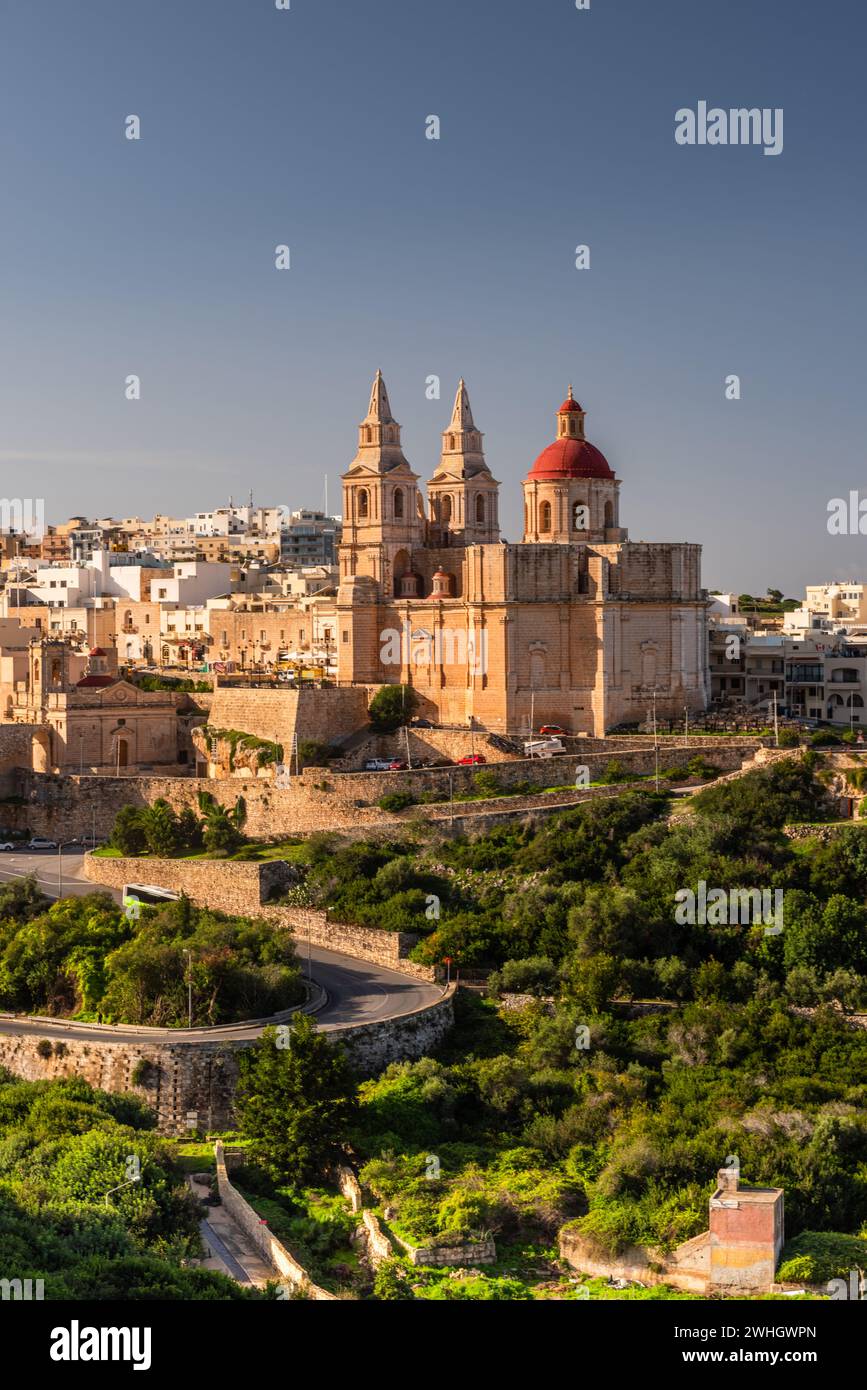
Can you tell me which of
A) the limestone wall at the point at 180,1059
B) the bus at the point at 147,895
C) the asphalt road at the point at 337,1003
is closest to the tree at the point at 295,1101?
the limestone wall at the point at 180,1059

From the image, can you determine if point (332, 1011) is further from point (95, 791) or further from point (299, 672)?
point (299, 672)

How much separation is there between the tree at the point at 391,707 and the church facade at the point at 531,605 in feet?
1.14

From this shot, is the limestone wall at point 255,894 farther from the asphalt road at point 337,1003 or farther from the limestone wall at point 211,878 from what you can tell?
the asphalt road at point 337,1003

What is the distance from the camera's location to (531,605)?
4631cm

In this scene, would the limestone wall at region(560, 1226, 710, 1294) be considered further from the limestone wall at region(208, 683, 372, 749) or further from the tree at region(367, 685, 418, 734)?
the tree at region(367, 685, 418, 734)

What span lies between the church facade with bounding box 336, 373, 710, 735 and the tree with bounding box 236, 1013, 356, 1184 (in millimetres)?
19197

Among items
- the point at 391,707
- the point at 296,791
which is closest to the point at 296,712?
the point at 391,707

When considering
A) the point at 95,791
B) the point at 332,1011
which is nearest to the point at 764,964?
the point at 332,1011

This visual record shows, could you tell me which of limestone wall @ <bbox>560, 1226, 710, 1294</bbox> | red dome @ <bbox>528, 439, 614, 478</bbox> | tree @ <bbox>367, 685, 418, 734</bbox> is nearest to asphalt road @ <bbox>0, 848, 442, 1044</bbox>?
limestone wall @ <bbox>560, 1226, 710, 1294</bbox>

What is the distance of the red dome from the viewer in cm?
4872

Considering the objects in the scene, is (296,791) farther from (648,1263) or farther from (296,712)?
(648,1263)

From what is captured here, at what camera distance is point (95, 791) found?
46.3 metres

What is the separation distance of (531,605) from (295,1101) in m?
22.2

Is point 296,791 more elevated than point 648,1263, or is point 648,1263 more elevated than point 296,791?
point 296,791
